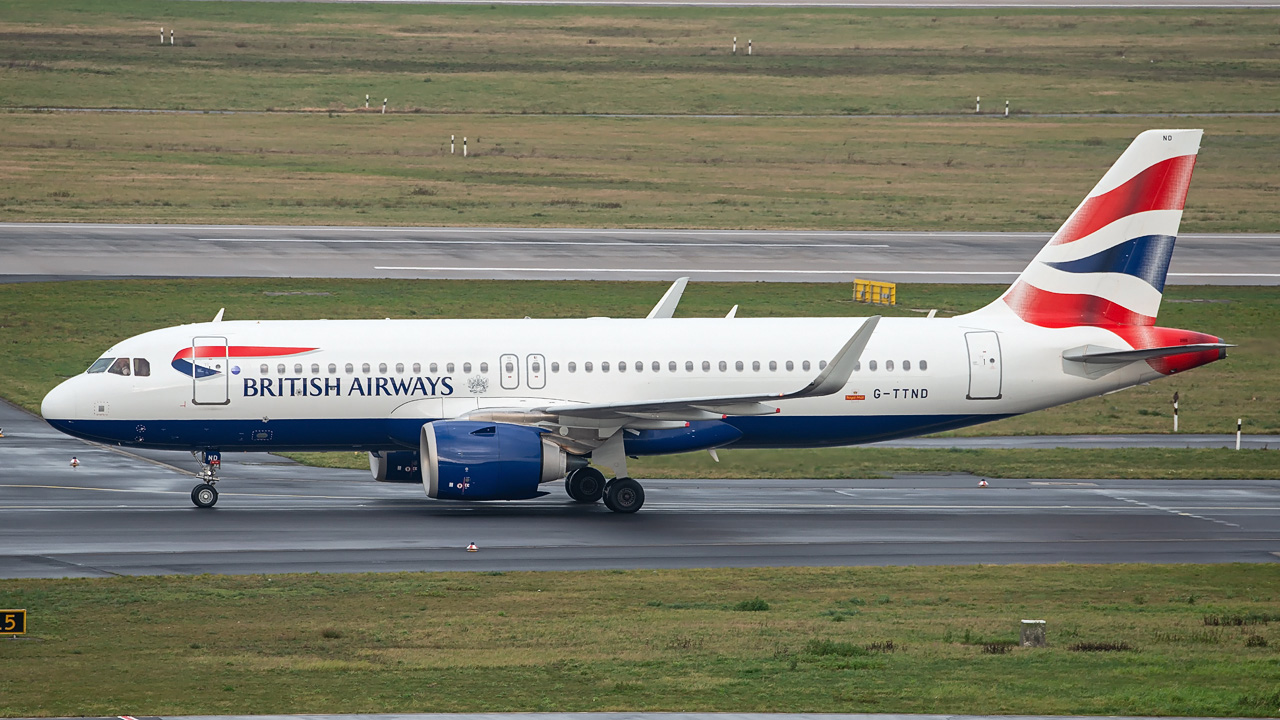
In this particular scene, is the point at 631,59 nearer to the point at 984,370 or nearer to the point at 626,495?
the point at 984,370

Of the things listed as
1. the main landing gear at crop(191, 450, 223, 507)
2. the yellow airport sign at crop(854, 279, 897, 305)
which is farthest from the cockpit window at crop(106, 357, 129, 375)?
the yellow airport sign at crop(854, 279, 897, 305)

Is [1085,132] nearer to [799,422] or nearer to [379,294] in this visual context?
[379,294]

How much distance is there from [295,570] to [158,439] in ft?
27.0

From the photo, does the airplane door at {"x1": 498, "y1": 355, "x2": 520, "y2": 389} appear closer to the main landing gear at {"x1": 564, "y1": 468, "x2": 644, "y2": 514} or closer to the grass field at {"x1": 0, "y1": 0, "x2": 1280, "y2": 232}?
the main landing gear at {"x1": 564, "y1": 468, "x2": 644, "y2": 514}

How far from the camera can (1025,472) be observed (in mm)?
42844

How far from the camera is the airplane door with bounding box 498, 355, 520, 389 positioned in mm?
37500

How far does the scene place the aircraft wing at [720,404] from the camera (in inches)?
1369

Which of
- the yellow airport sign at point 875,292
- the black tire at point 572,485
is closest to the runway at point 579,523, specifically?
the black tire at point 572,485

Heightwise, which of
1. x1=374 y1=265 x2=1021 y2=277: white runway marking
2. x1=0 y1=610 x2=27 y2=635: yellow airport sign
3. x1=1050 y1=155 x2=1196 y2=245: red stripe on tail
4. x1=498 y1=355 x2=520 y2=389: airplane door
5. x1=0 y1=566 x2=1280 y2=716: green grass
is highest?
x1=374 y1=265 x2=1021 y2=277: white runway marking

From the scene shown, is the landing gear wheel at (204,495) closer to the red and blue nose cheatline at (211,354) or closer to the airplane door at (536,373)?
the red and blue nose cheatline at (211,354)

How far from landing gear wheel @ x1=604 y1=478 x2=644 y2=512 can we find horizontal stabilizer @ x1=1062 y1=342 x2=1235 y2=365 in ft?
35.0

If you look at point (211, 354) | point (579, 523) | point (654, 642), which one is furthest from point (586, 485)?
point (654, 642)

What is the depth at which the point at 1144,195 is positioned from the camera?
39438mm

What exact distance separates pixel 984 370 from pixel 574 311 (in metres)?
23.7
